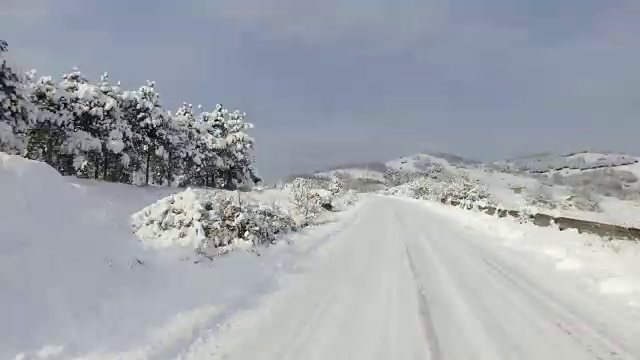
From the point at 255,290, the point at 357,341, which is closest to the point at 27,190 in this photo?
the point at 255,290

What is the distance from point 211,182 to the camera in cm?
8281

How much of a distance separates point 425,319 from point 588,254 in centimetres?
1058

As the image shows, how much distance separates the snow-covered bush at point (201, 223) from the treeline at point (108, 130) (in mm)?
26751

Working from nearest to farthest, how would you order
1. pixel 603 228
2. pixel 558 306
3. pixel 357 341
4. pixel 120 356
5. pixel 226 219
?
pixel 120 356, pixel 357 341, pixel 558 306, pixel 226 219, pixel 603 228

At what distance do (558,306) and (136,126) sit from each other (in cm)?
5465

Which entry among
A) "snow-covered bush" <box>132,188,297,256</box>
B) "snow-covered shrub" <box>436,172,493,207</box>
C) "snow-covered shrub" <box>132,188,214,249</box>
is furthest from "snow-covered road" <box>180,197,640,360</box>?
"snow-covered shrub" <box>436,172,493,207</box>

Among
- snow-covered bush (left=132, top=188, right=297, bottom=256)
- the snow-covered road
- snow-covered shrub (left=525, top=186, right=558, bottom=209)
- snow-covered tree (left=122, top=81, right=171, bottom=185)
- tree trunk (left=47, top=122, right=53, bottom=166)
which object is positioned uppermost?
snow-covered tree (left=122, top=81, right=171, bottom=185)

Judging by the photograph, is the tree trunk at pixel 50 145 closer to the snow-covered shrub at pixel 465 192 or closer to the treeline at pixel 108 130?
the treeline at pixel 108 130

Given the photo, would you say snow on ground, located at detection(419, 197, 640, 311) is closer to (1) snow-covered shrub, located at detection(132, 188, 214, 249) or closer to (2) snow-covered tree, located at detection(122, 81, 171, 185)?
(1) snow-covered shrub, located at detection(132, 188, 214, 249)

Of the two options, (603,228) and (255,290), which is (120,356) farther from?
(603,228)

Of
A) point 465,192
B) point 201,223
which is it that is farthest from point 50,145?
point 465,192

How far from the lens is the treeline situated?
127ft

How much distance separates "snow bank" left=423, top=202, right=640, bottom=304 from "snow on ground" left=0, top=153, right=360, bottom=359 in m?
7.25

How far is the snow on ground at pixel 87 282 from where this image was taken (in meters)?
5.95
